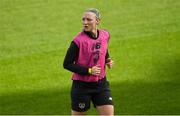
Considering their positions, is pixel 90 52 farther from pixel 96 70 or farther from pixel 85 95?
pixel 85 95

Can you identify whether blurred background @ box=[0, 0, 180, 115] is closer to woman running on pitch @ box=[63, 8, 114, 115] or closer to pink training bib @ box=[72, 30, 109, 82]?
woman running on pitch @ box=[63, 8, 114, 115]

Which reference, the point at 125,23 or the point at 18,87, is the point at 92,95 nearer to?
the point at 18,87

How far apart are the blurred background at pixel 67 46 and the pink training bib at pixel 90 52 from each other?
9.91 feet

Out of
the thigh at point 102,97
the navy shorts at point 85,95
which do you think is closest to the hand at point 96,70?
the navy shorts at point 85,95

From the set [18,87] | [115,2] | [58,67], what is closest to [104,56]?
[18,87]

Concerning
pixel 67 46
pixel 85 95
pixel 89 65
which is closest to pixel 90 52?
pixel 89 65

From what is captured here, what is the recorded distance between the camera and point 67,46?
16.8m

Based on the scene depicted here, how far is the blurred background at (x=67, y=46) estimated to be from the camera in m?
12.9

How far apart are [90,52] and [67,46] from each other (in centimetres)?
776

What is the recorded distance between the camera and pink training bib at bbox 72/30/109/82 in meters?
9.05

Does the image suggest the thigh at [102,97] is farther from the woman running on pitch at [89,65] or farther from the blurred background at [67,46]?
the blurred background at [67,46]

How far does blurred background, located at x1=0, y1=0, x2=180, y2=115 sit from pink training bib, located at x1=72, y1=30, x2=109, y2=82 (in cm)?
302

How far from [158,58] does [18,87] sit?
359cm

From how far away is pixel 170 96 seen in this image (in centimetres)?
1299
